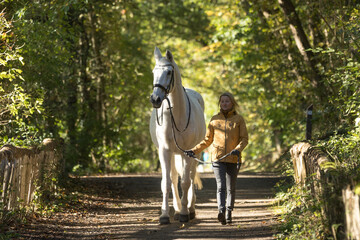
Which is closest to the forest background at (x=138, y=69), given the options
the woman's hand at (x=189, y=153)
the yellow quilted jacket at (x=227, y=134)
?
the yellow quilted jacket at (x=227, y=134)

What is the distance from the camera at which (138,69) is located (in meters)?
22.3

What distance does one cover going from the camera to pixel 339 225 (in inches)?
213

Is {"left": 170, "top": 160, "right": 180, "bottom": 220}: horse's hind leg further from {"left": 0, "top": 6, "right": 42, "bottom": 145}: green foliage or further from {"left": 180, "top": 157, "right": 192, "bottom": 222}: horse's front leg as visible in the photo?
{"left": 0, "top": 6, "right": 42, "bottom": 145}: green foliage

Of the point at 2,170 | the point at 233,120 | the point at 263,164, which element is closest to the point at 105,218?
the point at 2,170

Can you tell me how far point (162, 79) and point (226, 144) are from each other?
131 cm

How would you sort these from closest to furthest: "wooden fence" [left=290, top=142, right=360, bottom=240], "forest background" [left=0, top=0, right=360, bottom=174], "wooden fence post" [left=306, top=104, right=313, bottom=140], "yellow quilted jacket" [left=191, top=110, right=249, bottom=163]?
"wooden fence" [left=290, top=142, right=360, bottom=240], "yellow quilted jacket" [left=191, top=110, right=249, bottom=163], "forest background" [left=0, top=0, right=360, bottom=174], "wooden fence post" [left=306, top=104, right=313, bottom=140]

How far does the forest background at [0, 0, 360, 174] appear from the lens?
1084 cm

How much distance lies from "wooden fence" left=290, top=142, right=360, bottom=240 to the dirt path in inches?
42.5

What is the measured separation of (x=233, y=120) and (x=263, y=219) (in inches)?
66.6

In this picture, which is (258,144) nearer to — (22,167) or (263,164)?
(263,164)

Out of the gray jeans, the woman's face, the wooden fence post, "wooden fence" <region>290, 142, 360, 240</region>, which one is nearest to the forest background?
the wooden fence post

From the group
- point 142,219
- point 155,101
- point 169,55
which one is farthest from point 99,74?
point 155,101

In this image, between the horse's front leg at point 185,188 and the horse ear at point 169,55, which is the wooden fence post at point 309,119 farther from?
the horse ear at point 169,55

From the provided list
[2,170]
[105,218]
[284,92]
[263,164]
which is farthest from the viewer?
[263,164]
